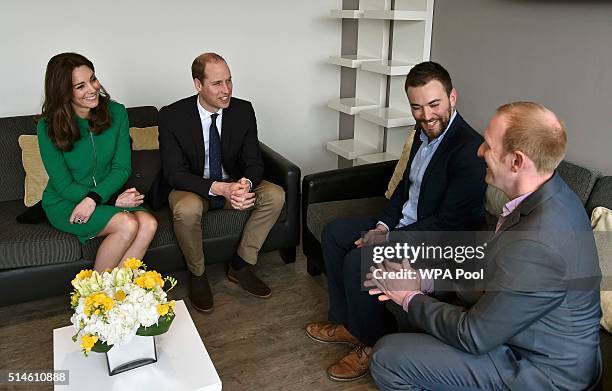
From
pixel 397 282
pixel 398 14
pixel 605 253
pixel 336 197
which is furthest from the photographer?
pixel 398 14

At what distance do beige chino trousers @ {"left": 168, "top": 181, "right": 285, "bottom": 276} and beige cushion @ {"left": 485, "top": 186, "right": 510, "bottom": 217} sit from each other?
3.27 ft

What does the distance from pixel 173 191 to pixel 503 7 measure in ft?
6.19

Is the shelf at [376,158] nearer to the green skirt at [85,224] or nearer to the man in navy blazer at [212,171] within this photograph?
the man in navy blazer at [212,171]

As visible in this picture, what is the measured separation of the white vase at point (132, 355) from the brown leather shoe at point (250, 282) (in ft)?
3.51

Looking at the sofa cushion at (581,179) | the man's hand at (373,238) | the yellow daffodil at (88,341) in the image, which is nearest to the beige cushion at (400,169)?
the man's hand at (373,238)

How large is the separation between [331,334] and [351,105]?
67.3 inches

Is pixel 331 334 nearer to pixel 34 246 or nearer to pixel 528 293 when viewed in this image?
pixel 528 293

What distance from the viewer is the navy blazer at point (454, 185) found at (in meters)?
2.11

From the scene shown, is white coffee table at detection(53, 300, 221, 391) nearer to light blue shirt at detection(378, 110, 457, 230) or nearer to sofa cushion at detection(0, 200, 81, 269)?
sofa cushion at detection(0, 200, 81, 269)

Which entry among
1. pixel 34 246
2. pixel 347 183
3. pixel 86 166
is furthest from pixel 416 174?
pixel 34 246

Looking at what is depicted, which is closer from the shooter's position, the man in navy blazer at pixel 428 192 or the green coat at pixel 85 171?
the man in navy blazer at pixel 428 192

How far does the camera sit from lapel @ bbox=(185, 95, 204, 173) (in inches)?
109

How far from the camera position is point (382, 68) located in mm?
3225

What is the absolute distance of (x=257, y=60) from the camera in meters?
3.74
